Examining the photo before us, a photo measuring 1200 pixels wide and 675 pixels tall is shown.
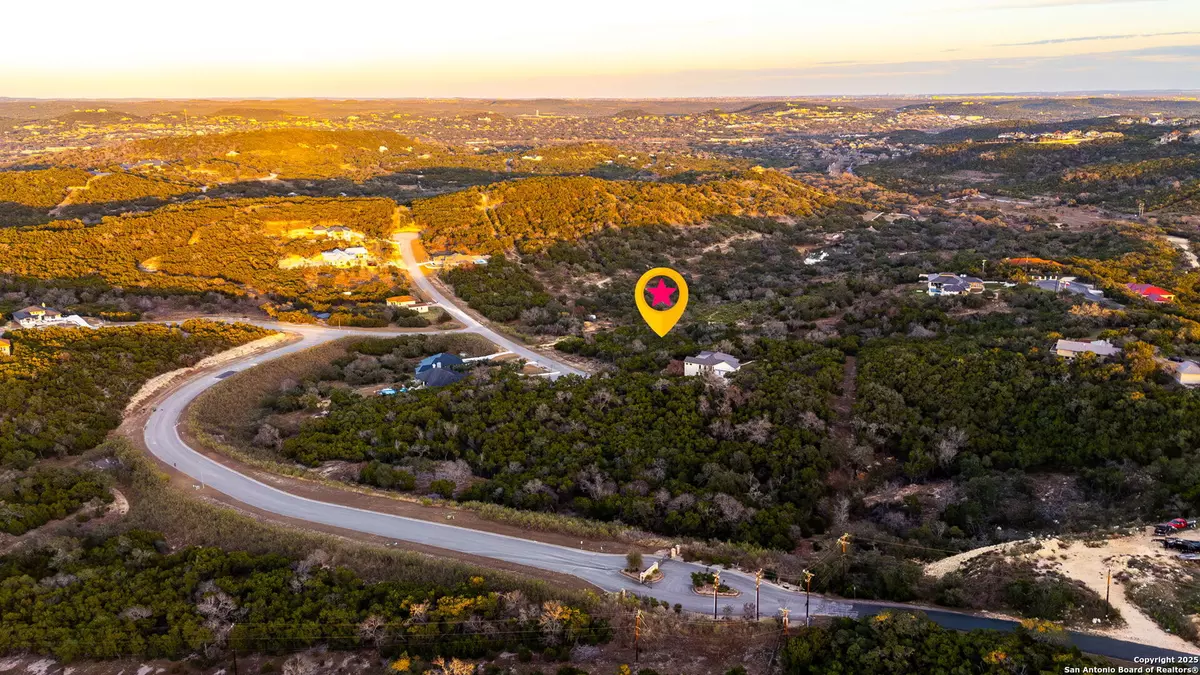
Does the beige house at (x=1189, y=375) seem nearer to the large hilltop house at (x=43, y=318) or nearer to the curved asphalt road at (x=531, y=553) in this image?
the curved asphalt road at (x=531, y=553)

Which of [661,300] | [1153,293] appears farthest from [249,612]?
[1153,293]

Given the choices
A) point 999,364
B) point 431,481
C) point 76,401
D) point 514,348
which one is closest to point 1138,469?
point 999,364

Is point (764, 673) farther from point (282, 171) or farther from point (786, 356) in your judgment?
point (282, 171)

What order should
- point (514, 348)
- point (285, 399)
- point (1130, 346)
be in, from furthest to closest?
point (514, 348)
point (285, 399)
point (1130, 346)

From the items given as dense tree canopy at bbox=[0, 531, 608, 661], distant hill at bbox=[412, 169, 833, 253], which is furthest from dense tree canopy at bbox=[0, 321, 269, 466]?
distant hill at bbox=[412, 169, 833, 253]

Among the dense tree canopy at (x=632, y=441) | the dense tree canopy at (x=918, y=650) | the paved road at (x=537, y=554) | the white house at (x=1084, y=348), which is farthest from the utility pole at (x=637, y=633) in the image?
the white house at (x=1084, y=348)

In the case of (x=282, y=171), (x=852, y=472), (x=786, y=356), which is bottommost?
(x=852, y=472)

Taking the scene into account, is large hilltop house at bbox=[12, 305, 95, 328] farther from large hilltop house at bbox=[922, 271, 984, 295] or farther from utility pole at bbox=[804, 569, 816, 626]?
large hilltop house at bbox=[922, 271, 984, 295]
